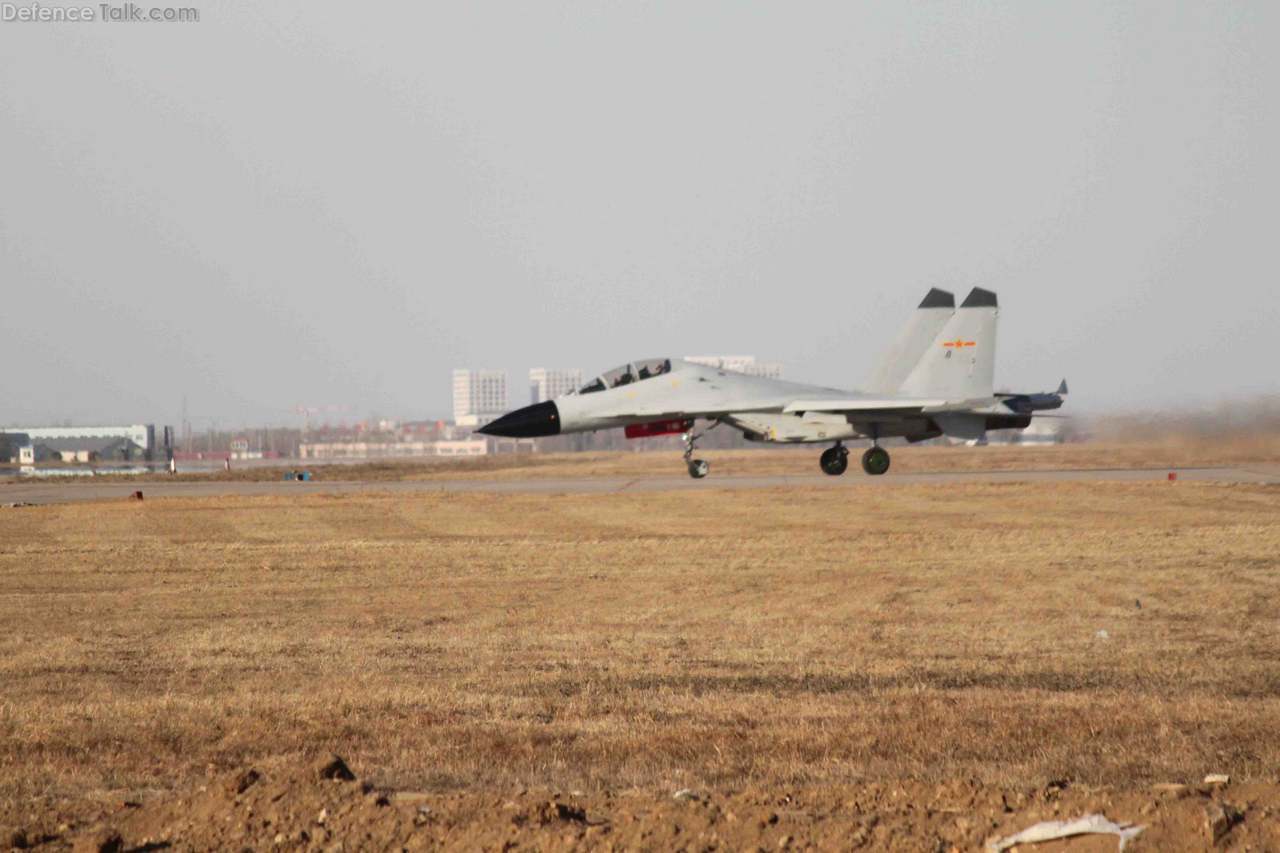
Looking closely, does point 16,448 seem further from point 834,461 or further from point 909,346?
point 909,346

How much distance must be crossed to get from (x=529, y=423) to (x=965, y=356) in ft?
37.5

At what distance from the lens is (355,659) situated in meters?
12.0

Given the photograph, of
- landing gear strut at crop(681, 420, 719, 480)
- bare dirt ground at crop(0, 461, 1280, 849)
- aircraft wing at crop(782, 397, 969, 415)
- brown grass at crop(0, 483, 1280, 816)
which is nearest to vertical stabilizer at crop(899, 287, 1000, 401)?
aircraft wing at crop(782, 397, 969, 415)

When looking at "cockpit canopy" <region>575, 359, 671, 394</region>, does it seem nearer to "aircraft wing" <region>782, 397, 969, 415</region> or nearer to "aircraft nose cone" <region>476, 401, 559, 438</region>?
"aircraft nose cone" <region>476, 401, 559, 438</region>

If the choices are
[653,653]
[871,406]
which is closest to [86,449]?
[871,406]

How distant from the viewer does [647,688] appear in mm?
10438

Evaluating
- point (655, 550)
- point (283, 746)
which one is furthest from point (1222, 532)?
point (283, 746)

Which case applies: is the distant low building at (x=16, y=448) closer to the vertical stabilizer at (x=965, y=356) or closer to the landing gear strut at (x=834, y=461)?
the landing gear strut at (x=834, y=461)

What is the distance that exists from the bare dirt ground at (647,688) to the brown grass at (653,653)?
0.05 metres

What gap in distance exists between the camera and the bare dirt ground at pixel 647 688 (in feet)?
19.4

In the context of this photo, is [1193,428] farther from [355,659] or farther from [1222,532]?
[355,659]

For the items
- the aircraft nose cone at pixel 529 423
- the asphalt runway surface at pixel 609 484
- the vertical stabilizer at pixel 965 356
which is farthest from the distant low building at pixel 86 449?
the vertical stabilizer at pixel 965 356

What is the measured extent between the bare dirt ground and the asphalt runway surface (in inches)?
411

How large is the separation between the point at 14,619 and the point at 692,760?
9.84 metres
